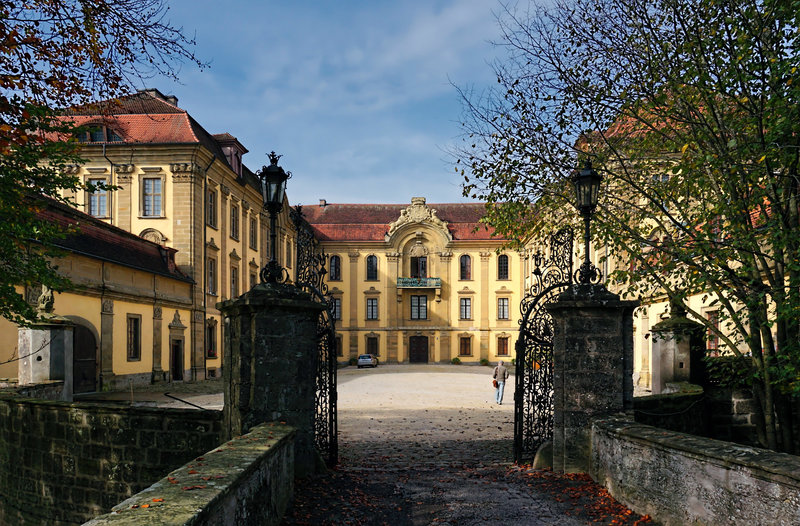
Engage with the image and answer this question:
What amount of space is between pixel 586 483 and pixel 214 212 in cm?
2690

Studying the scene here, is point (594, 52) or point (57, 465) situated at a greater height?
point (594, 52)

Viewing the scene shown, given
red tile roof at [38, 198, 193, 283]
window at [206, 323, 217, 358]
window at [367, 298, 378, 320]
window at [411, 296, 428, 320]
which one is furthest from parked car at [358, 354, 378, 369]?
red tile roof at [38, 198, 193, 283]

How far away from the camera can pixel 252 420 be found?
24.0ft

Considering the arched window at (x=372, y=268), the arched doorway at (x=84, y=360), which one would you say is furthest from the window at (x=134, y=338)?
the arched window at (x=372, y=268)

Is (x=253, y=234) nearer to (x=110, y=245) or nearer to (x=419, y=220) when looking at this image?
(x=419, y=220)

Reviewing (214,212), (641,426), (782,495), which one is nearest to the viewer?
(782,495)

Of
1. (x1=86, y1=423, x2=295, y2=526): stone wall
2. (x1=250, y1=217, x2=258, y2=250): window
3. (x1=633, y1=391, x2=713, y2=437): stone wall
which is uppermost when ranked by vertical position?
(x1=250, y1=217, x2=258, y2=250): window

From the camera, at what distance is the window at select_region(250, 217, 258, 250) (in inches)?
1515

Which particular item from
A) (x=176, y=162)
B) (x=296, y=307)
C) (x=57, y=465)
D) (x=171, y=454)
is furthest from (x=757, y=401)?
(x=176, y=162)

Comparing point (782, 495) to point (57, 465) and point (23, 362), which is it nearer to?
point (57, 465)

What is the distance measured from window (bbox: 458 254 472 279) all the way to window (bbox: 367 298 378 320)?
7116 mm

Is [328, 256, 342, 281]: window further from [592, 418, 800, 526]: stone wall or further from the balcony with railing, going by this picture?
[592, 418, 800, 526]: stone wall

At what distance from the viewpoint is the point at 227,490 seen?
418cm

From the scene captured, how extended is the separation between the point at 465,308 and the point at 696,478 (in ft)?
150
